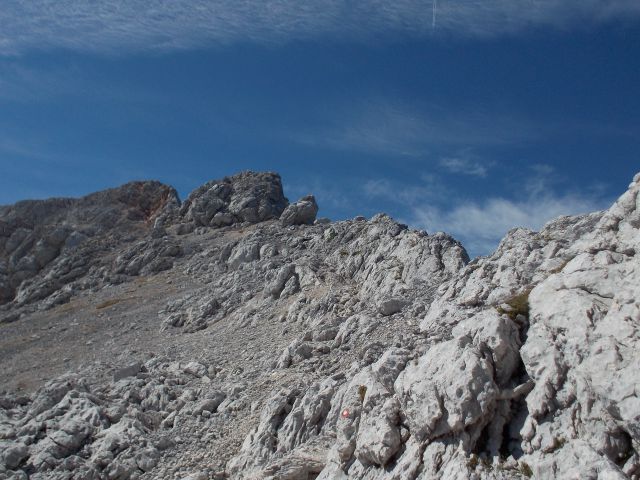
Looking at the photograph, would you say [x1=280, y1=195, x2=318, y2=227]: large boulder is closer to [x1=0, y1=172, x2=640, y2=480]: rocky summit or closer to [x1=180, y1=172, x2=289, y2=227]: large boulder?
[x1=180, y1=172, x2=289, y2=227]: large boulder

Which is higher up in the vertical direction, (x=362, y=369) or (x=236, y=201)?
(x=236, y=201)

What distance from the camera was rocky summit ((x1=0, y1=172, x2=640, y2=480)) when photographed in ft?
61.8

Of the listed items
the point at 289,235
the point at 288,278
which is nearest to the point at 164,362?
the point at 288,278

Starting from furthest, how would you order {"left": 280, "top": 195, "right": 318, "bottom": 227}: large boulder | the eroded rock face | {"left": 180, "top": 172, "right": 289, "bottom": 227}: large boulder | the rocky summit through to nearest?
{"left": 180, "top": 172, "right": 289, "bottom": 227}: large boulder → the eroded rock face → {"left": 280, "top": 195, "right": 318, "bottom": 227}: large boulder → the rocky summit

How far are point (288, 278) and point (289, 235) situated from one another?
26.4m

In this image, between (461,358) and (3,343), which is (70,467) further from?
(3,343)

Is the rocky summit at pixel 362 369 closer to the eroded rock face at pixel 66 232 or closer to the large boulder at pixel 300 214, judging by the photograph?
the large boulder at pixel 300 214

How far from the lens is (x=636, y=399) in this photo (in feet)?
55.1

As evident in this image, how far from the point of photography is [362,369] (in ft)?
89.5

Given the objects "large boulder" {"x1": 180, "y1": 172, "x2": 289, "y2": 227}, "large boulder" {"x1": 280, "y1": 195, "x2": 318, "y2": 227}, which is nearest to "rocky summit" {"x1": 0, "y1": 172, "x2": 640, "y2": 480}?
"large boulder" {"x1": 280, "y1": 195, "x2": 318, "y2": 227}

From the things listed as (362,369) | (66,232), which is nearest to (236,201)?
(66,232)

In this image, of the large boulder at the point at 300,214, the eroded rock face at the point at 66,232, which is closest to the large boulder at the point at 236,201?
the eroded rock face at the point at 66,232

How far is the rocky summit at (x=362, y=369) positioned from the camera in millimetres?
18828

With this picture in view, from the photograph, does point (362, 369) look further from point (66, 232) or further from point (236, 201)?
point (66, 232)
